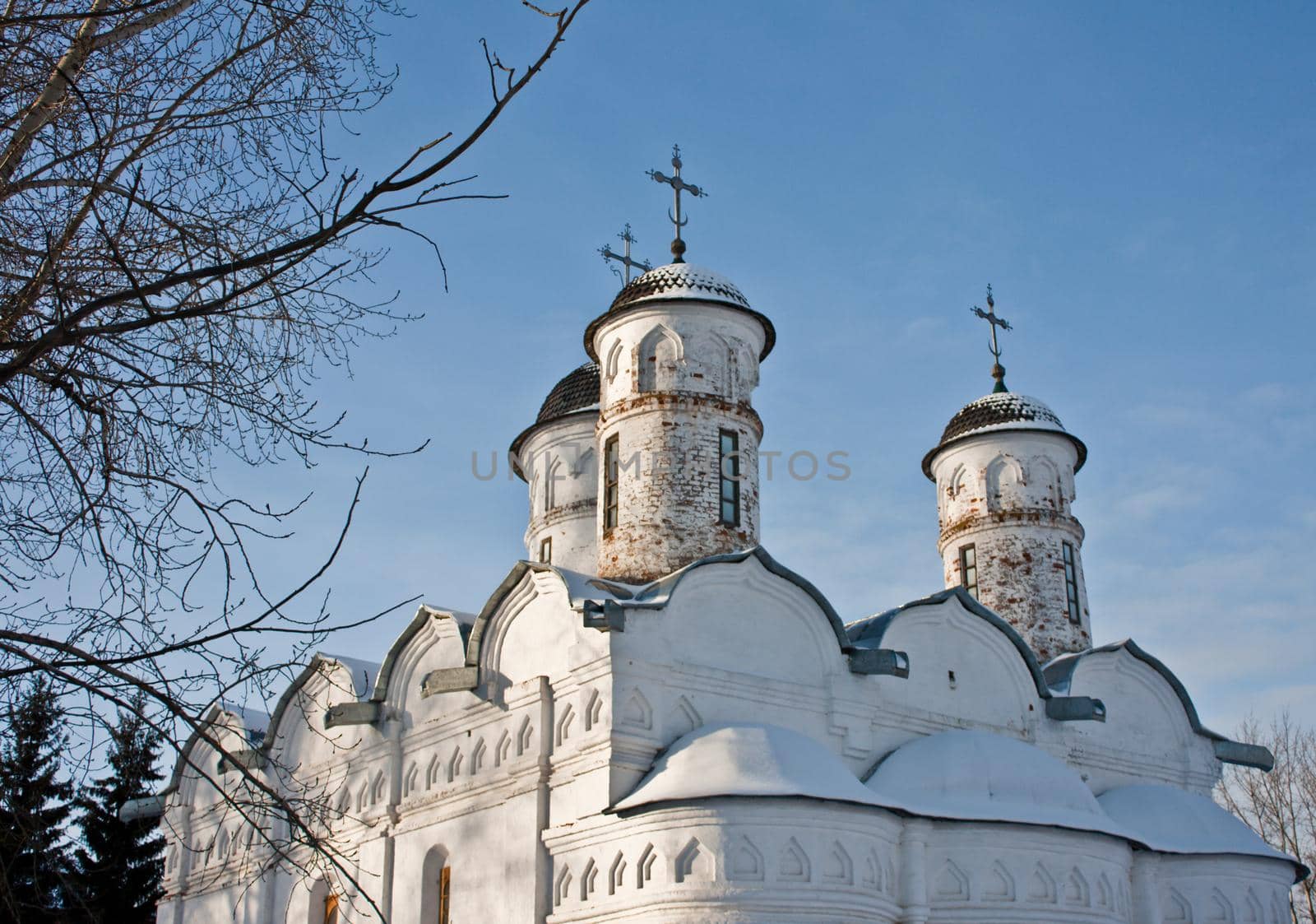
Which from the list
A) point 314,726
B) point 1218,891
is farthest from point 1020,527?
point 314,726

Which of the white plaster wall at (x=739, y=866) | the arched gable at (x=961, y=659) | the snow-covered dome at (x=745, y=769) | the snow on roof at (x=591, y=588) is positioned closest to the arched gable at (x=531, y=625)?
the snow on roof at (x=591, y=588)

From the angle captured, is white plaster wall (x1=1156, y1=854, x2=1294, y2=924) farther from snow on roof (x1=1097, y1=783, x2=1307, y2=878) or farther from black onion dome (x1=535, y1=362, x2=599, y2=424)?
black onion dome (x1=535, y1=362, x2=599, y2=424)

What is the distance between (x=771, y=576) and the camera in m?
10.0

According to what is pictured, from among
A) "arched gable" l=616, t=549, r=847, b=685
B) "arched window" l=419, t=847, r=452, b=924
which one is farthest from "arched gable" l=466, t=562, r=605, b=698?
"arched window" l=419, t=847, r=452, b=924

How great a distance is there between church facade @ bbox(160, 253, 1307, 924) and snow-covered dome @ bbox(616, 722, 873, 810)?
0.07 ft

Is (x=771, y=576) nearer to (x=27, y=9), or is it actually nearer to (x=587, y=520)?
(x=587, y=520)

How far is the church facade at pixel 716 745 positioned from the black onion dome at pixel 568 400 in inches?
101

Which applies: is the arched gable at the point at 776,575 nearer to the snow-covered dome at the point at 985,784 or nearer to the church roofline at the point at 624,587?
the church roofline at the point at 624,587

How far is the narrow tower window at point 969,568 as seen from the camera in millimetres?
13586

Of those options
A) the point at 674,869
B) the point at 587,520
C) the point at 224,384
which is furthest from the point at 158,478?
the point at 587,520

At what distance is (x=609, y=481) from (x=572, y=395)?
Result: 3769 mm

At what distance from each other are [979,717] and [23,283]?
8.53 m

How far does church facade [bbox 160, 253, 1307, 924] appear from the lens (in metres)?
8.54

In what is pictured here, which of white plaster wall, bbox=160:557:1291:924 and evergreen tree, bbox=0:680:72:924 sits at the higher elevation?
white plaster wall, bbox=160:557:1291:924
